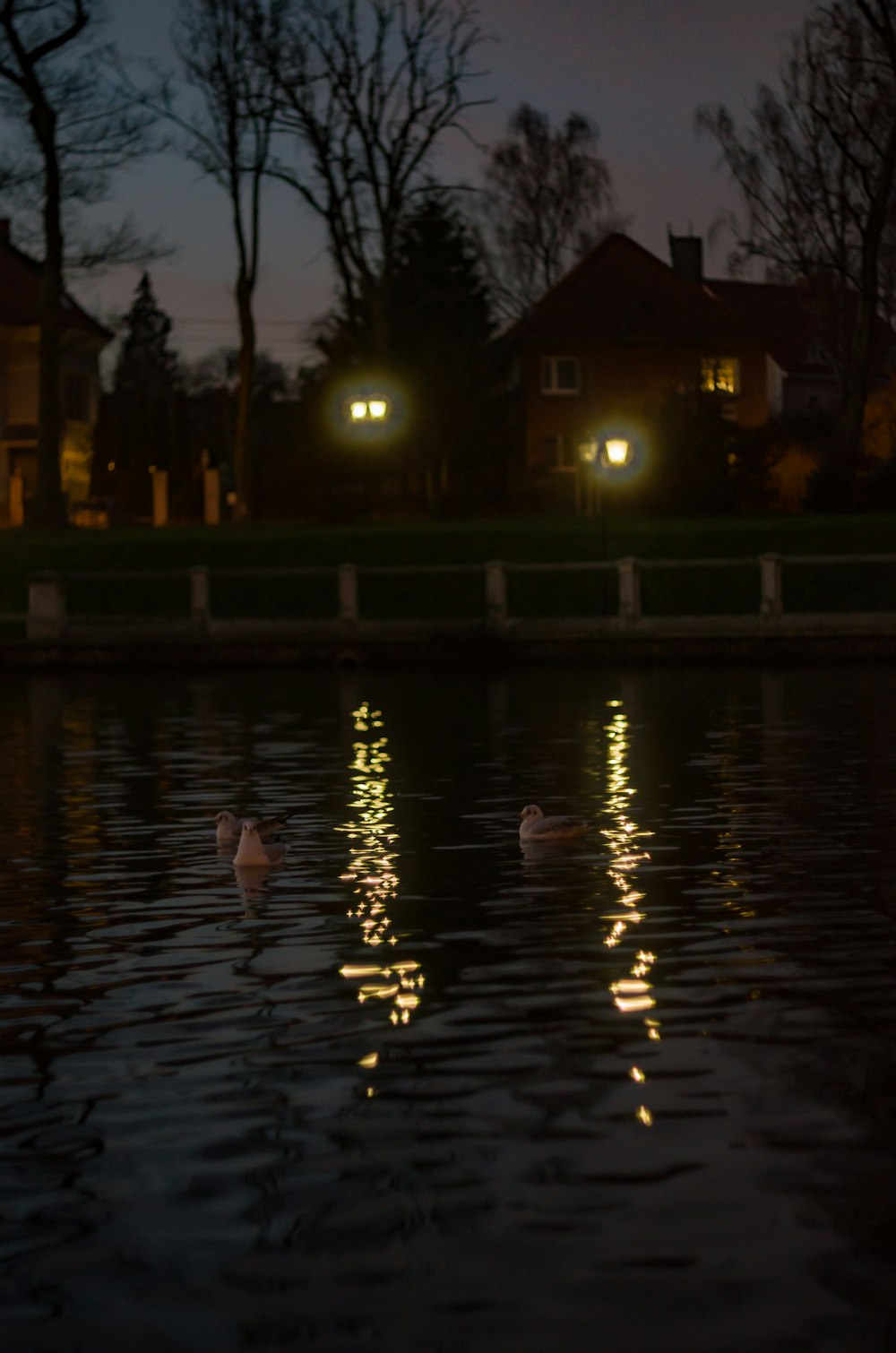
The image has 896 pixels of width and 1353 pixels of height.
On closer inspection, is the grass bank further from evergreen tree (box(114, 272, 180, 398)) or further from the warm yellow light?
evergreen tree (box(114, 272, 180, 398))

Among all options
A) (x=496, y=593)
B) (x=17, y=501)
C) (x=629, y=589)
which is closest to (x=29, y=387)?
(x=17, y=501)

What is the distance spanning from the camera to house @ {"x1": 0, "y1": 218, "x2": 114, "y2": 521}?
76.5m

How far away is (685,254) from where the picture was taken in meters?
92.6

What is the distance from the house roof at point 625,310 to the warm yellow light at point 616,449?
124 feet

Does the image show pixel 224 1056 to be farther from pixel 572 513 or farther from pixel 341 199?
pixel 572 513

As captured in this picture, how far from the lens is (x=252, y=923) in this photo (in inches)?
430

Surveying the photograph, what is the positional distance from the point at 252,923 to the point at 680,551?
116 ft

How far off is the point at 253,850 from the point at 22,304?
6882 centimetres

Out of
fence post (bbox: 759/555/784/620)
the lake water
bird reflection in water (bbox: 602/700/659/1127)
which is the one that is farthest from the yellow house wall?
the lake water

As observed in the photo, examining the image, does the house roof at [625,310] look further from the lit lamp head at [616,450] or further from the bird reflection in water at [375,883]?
the bird reflection in water at [375,883]

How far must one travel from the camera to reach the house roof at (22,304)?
76625 millimetres

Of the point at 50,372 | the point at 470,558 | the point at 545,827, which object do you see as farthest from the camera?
the point at 50,372

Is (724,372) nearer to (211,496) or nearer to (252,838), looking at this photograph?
(211,496)

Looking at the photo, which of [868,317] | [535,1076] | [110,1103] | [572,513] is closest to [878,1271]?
[535,1076]
